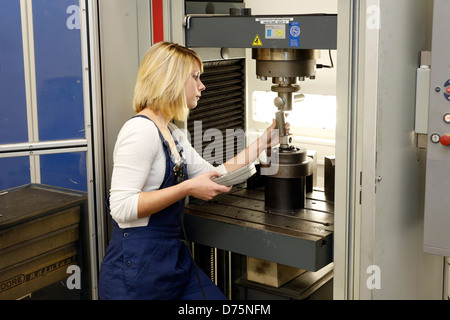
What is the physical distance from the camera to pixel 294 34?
6.41ft

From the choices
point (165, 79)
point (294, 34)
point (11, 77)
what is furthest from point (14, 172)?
point (294, 34)

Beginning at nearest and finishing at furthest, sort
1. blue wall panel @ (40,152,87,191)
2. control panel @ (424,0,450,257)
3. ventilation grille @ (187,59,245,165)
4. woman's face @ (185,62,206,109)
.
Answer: control panel @ (424,0,450,257) < woman's face @ (185,62,206,109) < blue wall panel @ (40,152,87,191) < ventilation grille @ (187,59,245,165)

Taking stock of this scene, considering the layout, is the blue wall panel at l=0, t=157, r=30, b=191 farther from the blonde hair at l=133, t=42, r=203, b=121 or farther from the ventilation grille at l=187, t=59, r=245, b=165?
the ventilation grille at l=187, t=59, r=245, b=165

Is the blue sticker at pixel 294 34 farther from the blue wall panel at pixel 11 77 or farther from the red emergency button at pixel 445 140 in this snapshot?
the blue wall panel at pixel 11 77

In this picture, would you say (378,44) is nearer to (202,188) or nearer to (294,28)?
(294,28)

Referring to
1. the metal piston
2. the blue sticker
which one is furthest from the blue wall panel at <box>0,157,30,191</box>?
the blue sticker

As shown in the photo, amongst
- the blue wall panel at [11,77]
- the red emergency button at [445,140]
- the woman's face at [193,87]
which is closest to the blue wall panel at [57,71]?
the blue wall panel at [11,77]

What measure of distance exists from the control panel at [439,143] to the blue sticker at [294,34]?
0.41 metres

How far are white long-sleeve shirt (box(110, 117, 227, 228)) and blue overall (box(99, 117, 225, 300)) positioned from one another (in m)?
0.03

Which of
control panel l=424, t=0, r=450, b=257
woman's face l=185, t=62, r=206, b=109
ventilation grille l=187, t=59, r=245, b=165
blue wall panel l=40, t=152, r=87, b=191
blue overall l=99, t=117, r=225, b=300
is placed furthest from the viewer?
ventilation grille l=187, t=59, r=245, b=165

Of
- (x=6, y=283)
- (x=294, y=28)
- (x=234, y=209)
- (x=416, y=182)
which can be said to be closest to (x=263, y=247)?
(x=234, y=209)

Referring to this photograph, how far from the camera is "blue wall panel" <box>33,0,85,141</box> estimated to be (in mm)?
2062
